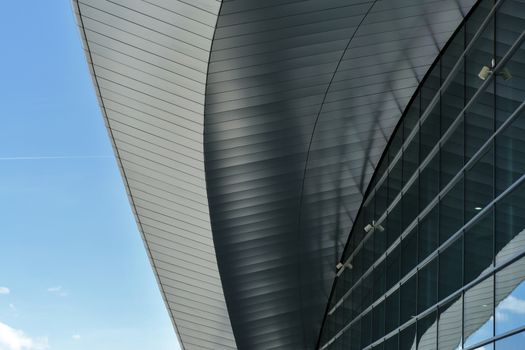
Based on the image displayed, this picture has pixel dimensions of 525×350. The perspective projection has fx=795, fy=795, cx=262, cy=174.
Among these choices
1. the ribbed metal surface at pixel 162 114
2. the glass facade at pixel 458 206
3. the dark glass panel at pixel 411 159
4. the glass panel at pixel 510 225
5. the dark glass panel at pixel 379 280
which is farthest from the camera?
the dark glass panel at pixel 379 280

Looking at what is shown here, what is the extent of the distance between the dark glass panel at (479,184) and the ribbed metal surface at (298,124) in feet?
8.87

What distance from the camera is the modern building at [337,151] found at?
10820 millimetres

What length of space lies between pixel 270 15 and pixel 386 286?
6608mm

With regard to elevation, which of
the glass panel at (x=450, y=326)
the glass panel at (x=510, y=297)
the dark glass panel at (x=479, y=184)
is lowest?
the glass panel at (x=510, y=297)

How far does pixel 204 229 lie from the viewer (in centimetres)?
1709

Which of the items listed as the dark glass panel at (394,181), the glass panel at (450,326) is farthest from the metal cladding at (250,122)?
the glass panel at (450,326)

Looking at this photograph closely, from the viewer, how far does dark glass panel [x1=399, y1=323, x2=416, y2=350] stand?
43.4 ft

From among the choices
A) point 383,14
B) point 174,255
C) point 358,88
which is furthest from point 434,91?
point 174,255

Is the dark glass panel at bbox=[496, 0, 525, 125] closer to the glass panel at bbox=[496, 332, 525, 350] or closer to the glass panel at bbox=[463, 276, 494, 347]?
the glass panel at bbox=[463, 276, 494, 347]

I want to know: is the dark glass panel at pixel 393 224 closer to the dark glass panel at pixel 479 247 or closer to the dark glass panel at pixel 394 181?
the dark glass panel at pixel 394 181

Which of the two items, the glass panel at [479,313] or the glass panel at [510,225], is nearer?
the glass panel at [510,225]

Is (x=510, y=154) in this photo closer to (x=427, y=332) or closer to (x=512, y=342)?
(x=512, y=342)

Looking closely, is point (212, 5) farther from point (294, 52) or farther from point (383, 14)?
point (383, 14)

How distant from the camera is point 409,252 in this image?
14.4m
